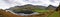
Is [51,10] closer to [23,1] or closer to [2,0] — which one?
[23,1]

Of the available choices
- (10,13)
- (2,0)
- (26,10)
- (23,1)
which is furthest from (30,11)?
(2,0)

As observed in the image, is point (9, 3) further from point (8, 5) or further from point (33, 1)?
point (33, 1)

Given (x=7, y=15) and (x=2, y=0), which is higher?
(x=2, y=0)

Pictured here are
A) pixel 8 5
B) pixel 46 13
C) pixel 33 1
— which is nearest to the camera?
pixel 46 13

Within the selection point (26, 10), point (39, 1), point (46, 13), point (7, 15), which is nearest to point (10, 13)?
point (7, 15)

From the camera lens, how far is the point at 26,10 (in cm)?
90

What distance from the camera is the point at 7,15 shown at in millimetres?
838

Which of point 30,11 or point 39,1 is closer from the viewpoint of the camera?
point 30,11

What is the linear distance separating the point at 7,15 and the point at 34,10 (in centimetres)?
23

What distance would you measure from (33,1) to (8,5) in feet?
0.87

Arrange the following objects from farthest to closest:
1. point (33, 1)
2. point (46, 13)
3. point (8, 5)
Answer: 1. point (33, 1)
2. point (8, 5)
3. point (46, 13)

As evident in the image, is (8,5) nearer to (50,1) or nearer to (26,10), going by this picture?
(26,10)

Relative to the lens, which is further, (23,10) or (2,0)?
(2,0)

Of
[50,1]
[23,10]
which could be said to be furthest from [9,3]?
[50,1]
